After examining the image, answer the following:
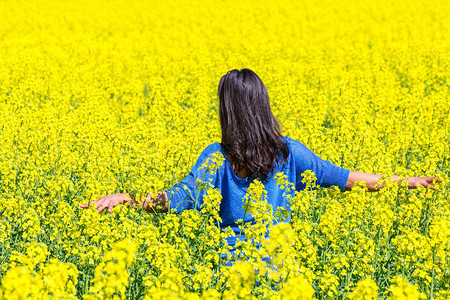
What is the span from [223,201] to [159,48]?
10.6m

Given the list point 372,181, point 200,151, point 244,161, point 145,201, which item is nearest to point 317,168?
point 372,181

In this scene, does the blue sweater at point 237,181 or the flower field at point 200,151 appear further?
the blue sweater at point 237,181

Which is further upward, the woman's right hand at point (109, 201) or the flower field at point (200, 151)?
the woman's right hand at point (109, 201)

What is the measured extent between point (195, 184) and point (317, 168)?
797mm

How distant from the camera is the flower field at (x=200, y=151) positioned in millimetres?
3205

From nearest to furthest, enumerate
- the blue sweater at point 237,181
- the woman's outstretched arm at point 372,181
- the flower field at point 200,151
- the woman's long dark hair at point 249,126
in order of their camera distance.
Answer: the flower field at point 200,151
the woman's long dark hair at point 249,126
the blue sweater at point 237,181
the woman's outstretched arm at point 372,181

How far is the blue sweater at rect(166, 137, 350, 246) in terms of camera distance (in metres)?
3.65

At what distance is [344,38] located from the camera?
1560cm

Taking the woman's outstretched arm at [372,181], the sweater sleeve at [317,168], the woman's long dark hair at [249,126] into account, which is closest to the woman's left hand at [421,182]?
the woman's outstretched arm at [372,181]

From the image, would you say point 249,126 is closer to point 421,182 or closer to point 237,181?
point 237,181

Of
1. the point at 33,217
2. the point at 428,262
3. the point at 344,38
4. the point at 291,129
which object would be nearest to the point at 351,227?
the point at 428,262

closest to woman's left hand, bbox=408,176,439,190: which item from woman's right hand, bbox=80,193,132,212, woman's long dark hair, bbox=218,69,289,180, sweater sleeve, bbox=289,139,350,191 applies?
sweater sleeve, bbox=289,139,350,191

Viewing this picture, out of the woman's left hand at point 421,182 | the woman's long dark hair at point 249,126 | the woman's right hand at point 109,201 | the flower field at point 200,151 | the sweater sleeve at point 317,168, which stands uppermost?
the woman's long dark hair at point 249,126

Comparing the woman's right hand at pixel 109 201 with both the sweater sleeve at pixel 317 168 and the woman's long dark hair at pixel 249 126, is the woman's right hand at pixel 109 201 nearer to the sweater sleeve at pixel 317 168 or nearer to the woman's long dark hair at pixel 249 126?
the woman's long dark hair at pixel 249 126
